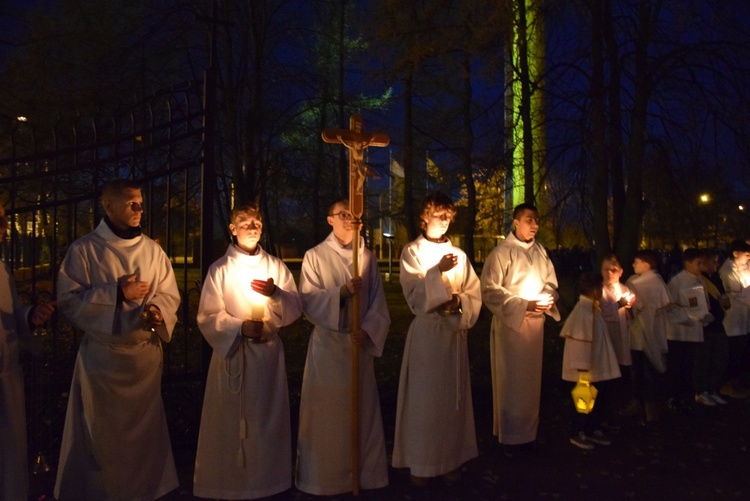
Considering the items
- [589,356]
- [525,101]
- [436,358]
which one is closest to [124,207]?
[436,358]

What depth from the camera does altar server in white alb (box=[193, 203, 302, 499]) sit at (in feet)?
16.1

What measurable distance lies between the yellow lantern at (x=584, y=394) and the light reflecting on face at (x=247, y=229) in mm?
3390

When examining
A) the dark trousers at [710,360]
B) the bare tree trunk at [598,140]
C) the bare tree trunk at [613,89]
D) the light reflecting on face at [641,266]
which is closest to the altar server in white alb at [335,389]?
the light reflecting on face at [641,266]

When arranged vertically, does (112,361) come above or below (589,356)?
above

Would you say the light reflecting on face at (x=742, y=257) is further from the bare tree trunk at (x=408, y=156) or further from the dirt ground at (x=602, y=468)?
the bare tree trunk at (x=408, y=156)

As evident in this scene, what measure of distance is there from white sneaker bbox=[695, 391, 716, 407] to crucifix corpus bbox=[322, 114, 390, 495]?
5311 mm

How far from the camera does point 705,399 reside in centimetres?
852

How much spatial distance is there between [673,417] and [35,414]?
6.56 m

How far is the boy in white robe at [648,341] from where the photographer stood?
299 inches

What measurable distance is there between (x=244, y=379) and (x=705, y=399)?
6180 mm

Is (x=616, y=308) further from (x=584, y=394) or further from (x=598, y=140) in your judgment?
(x=598, y=140)

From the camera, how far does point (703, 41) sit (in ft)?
30.3

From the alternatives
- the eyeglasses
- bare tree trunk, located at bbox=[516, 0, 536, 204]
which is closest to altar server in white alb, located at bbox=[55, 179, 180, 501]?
the eyeglasses

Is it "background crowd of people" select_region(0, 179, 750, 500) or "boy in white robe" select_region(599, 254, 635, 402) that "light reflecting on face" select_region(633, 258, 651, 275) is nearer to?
"boy in white robe" select_region(599, 254, 635, 402)
